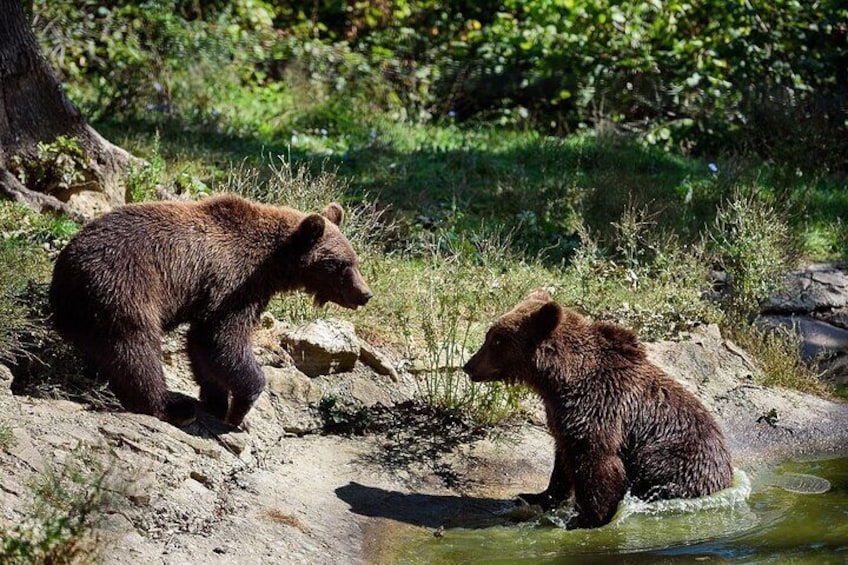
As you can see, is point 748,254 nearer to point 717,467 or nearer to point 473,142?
point 717,467

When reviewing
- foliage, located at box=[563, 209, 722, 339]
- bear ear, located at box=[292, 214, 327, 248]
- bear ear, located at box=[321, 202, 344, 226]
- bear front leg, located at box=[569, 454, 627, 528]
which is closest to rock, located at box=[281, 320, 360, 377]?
bear ear, located at box=[321, 202, 344, 226]

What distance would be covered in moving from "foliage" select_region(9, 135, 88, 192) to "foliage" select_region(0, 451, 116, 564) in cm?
483

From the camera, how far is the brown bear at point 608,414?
25.6 feet

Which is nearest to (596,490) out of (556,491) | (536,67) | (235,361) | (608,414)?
(556,491)

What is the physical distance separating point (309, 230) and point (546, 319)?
1.76 meters

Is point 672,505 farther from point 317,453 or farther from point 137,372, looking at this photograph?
point 137,372

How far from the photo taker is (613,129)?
16.1 meters

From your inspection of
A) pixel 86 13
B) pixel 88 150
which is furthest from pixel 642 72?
pixel 88 150

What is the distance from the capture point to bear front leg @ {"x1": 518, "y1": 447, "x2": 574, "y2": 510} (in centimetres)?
797

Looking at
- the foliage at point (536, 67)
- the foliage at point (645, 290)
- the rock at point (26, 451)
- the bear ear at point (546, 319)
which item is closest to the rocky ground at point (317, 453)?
the rock at point (26, 451)

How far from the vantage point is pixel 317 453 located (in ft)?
27.7

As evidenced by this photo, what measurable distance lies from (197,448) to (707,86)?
11.6 metres

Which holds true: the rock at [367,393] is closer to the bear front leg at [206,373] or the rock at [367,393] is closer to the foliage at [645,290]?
the bear front leg at [206,373]

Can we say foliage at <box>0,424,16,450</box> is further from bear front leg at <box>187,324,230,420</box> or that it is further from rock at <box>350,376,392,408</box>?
rock at <box>350,376,392,408</box>
